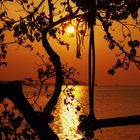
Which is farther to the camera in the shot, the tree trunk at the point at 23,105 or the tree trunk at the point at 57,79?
the tree trunk at the point at 57,79

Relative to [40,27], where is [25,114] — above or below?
below

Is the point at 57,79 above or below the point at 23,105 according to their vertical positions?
above

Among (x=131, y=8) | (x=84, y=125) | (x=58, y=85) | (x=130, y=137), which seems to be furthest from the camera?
(x=130, y=137)

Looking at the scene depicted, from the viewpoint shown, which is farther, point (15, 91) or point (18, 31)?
point (18, 31)

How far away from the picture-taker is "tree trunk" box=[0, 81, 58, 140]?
5.22 metres

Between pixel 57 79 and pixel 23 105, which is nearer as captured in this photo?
pixel 23 105

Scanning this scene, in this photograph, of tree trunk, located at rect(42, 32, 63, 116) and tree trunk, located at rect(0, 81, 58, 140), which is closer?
tree trunk, located at rect(0, 81, 58, 140)

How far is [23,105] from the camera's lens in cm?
528

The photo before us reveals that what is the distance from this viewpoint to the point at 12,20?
8.04 meters

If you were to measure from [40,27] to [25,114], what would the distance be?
129 inches

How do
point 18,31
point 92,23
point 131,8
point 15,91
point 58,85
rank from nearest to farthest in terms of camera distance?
point 92,23 → point 15,91 → point 131,8 → point 58,85 → point 18,31

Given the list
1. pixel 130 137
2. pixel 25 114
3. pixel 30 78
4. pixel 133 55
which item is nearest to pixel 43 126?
pixel 25 114

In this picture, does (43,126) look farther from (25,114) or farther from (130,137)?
(130,137)

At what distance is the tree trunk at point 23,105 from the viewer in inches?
205
